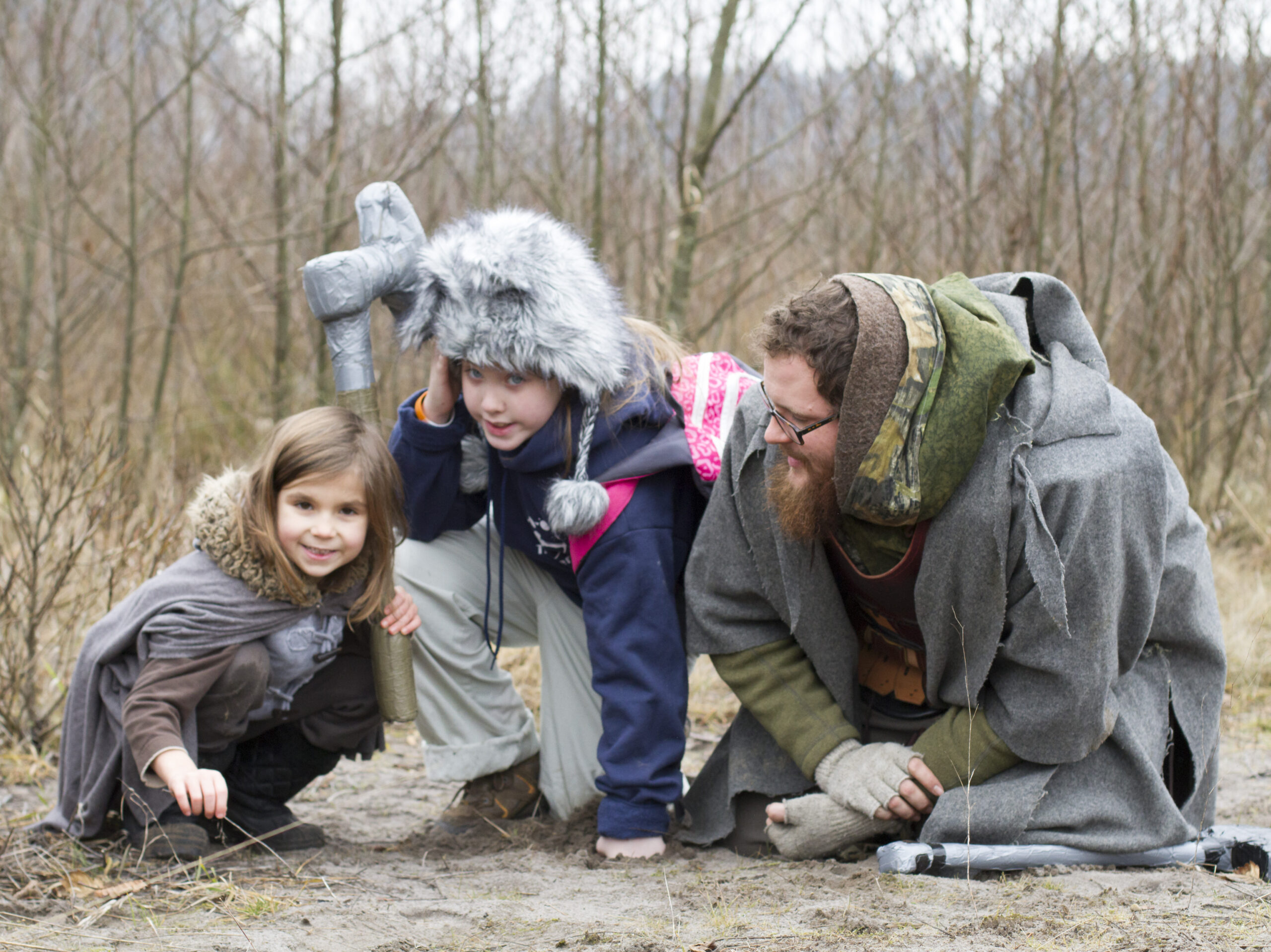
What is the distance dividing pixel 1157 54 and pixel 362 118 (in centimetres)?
435

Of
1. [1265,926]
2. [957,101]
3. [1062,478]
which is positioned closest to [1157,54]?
[957,101]

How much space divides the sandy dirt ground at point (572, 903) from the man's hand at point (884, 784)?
0.13 m

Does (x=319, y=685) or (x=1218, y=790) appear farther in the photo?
(x=1218, y=790)

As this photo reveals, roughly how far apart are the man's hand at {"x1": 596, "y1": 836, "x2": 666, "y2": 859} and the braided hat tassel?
0.73 meters

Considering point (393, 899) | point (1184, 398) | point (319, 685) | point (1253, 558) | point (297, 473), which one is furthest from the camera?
point (1184, 398)

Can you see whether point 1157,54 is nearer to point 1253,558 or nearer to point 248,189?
point 1253,558

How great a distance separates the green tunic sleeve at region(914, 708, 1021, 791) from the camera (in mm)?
2541

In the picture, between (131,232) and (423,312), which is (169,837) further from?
(131,232)

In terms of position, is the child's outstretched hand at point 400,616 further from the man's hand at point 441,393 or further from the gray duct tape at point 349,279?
the gray duct tape at point 349,279

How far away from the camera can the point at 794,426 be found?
241cm

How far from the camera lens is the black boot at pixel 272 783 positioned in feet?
9.58

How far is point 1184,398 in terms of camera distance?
20.1 ft

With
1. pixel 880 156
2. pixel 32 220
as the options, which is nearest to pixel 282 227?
pixel 32 220

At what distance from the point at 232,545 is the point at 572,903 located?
1092mm
